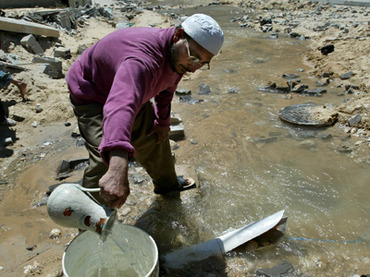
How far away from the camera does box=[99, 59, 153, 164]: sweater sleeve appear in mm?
1556

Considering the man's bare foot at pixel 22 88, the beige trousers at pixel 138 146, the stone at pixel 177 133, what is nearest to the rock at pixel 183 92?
the stone at pixel 177 133

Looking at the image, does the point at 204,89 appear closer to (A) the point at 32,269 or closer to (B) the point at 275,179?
(B) the point at 275,179

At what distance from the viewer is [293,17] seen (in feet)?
43.8

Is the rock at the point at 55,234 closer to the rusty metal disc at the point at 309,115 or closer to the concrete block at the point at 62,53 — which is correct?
the rusty metal disc at the point at 309,115

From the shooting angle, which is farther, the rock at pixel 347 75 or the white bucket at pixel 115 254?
the rock at pixel 347 75

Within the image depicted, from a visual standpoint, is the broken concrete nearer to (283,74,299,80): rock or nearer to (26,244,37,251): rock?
(283,74,299,80): rock

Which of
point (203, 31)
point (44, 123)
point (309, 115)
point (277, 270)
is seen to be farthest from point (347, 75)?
point (44, 123)

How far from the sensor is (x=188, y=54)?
77.7 inches

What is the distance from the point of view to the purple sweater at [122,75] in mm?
1576

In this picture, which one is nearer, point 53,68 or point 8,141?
point 8,141

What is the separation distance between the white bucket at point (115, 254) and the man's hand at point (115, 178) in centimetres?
41

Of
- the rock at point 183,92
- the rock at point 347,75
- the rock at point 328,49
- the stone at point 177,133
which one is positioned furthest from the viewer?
the rock at point 328,49

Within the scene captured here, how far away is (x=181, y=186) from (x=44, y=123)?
2.76 metres

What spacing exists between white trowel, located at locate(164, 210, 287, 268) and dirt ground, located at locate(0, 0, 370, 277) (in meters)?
0.91
